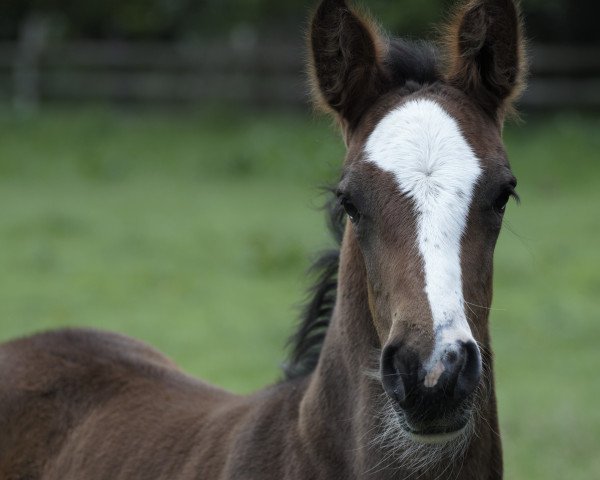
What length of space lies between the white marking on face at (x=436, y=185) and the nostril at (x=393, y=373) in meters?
0.09

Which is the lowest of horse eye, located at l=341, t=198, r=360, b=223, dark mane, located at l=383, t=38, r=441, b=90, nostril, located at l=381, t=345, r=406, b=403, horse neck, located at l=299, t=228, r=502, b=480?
horse neck, located at l=299, t=228, r=502, b=480

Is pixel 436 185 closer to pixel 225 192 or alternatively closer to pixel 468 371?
pixel 468 371

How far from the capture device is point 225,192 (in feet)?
54.6

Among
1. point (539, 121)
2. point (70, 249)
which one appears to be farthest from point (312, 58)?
point (539, 121)

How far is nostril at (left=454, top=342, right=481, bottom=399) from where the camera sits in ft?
9.50

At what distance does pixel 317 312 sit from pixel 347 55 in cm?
97

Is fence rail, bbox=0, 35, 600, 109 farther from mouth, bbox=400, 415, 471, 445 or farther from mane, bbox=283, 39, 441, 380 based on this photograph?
mouth, bbox=400, 415, 471, 445

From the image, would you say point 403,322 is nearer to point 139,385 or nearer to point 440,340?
point 440,340

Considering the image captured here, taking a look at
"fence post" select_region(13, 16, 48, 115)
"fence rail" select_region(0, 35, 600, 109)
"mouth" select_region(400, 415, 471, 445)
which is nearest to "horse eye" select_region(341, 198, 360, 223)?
"mouth" select_region(400, 415, 471, 445)

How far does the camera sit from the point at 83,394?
430cm

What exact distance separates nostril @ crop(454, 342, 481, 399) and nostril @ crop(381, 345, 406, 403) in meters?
0.14

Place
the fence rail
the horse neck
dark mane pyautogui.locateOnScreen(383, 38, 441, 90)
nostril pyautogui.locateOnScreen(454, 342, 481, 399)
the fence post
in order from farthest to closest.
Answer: the fence post
the fence rail
dark mane pyautogui.locateOnScreen(383, 38, 441, 90)
the horse neck
nostril pyautogui.locateOnScreen(454, 342, 481, 399)

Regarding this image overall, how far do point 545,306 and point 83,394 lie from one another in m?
7.07

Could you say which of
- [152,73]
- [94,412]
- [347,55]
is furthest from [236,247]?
[152,73]
